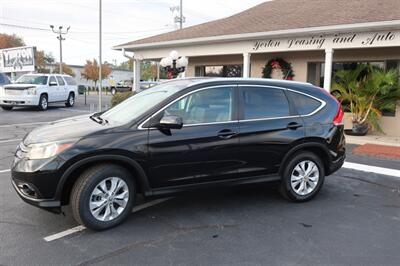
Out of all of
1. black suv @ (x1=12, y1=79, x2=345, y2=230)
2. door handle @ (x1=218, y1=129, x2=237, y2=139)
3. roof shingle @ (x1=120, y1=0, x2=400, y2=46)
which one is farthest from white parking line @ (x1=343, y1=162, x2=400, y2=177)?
roof shingle @ (x1=120, y1=0, x2=400, y2=46)

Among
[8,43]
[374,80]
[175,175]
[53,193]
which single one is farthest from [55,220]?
[8,43]

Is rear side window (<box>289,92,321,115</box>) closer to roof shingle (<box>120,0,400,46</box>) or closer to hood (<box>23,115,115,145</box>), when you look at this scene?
hood (<box>23,115,115,145</box>)

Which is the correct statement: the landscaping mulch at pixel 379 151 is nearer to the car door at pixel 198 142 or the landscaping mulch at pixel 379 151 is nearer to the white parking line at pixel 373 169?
the white parking line at pixel 373 169

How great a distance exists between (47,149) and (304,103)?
3.36m

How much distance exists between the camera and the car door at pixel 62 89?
20.1 metres

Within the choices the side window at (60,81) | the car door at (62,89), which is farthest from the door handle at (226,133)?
the side window at (60,81)

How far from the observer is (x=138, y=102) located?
4879 millimetres

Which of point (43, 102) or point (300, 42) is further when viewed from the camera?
point (43, 102)

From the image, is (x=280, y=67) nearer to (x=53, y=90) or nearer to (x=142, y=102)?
(x=142, y=102)

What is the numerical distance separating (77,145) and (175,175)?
115cm

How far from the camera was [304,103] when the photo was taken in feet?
17.1

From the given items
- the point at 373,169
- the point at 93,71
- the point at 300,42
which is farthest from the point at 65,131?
the point at 93,71

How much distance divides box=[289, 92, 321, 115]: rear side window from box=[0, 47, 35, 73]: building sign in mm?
22862

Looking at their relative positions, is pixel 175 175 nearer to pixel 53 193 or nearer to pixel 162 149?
pixel 162 149
